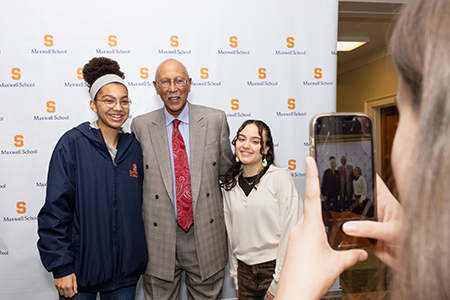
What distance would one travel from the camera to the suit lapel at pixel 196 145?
2047mm

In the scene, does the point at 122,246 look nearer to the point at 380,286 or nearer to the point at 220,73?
the point at 380,286

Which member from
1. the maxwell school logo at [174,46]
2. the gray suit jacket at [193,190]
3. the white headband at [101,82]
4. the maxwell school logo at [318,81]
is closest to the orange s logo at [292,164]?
the maxwell school logo at [318,81]

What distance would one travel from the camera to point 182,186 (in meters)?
Result: 2.06

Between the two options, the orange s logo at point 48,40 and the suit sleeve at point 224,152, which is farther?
the orange s logo at point 48,40

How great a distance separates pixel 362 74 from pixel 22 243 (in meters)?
5.95

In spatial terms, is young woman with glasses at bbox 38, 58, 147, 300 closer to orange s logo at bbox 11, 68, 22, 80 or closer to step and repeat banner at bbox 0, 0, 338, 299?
step and repeat banner at bbox 0, 0, 338, 299

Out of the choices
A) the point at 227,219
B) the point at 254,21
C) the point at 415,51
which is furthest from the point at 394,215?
the point at 254,21

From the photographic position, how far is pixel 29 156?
2.54 meters

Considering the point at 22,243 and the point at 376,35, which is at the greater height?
the point at 376,35

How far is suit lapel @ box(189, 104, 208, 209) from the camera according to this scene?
80.6 inches

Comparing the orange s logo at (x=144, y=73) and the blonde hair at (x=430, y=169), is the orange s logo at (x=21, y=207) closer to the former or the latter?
the orange s logo at (x=144, y=73)

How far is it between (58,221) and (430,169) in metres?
1.74

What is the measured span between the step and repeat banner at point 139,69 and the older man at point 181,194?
591 millimetres

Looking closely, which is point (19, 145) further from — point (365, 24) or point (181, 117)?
point (365, 24)
